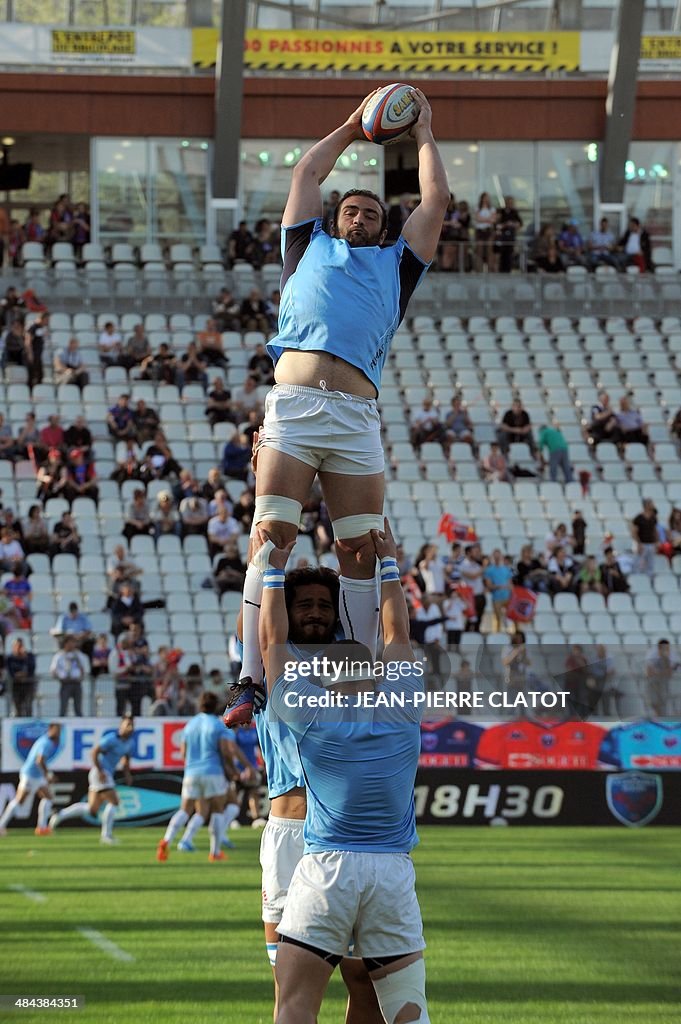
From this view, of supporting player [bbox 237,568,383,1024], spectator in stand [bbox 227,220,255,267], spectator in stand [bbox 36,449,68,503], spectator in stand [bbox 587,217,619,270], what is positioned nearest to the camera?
supporting player [bbox 237,568,383,1024]

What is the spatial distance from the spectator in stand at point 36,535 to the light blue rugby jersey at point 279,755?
15.1 metres

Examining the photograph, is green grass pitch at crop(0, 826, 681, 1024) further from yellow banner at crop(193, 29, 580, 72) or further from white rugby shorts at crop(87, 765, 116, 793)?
yellow banner at crop(193, 29, 580, 72)

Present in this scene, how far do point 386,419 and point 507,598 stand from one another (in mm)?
4846

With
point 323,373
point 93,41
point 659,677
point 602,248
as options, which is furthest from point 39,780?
point 93,41

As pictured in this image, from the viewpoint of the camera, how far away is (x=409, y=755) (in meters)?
4.93

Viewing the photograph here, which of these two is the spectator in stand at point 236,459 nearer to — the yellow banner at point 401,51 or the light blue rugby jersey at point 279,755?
the yellow banner at point 401,51

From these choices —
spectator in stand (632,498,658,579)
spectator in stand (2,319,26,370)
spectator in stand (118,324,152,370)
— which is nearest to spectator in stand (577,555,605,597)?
spectator in stand (632,498,658,579)

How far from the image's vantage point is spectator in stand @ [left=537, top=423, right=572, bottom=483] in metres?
23.3

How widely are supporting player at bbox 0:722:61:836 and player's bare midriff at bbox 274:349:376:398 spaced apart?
39.1ft

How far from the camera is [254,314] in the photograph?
1012 inches

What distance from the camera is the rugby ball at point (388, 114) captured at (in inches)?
242

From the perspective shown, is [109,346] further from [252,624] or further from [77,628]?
[252,624]

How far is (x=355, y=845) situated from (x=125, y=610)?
→ 14.8m

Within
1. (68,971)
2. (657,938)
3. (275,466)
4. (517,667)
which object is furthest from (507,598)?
(275,466)
